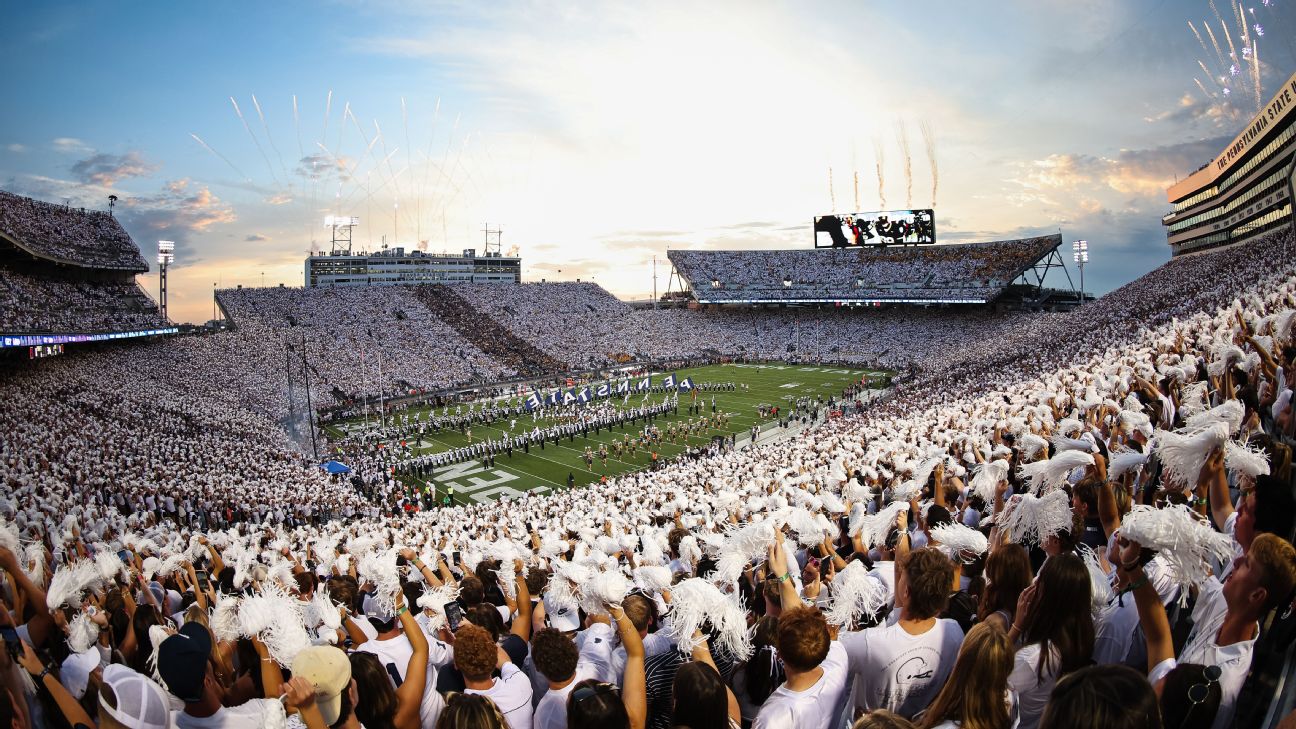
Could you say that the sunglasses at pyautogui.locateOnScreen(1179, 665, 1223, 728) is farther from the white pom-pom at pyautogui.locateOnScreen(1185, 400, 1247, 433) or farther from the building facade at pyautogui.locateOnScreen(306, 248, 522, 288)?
the building facade at pyautogui.locateOnScreen(306, 248, 522, 288)

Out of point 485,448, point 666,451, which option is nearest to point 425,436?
point 485,448

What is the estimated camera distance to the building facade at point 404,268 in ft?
326

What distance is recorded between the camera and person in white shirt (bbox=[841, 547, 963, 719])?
2883 mm

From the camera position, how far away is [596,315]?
223 feet

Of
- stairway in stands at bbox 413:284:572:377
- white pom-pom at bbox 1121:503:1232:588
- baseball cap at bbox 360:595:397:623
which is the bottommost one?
baseball cap at bbox 360:595:397:623

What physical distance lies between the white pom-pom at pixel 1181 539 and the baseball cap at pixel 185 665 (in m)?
3.60

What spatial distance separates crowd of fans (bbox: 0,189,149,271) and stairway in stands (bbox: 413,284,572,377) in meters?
21.7

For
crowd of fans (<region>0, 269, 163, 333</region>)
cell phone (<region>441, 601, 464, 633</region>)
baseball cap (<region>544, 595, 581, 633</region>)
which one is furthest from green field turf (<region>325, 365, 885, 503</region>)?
cell phone (<region>441, 601, 464, 633</region>)

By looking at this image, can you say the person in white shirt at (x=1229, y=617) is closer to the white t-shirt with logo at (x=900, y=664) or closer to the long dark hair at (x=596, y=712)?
the white t-shirt with logo at (x=900, y=664)

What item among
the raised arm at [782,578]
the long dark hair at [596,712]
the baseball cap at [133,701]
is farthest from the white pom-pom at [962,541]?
the baseball cap at [133,701]

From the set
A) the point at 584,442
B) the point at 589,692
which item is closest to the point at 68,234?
the point at 584,442

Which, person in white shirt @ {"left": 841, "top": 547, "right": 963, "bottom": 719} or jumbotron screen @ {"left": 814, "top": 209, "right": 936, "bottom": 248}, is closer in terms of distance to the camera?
person in white shirt @ {"left": 841, "top": 547, "right": 963, "bottom": 719}

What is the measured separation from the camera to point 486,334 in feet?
188

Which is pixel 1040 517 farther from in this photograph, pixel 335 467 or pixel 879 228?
pixel 879 228
